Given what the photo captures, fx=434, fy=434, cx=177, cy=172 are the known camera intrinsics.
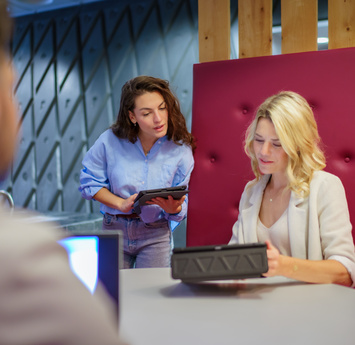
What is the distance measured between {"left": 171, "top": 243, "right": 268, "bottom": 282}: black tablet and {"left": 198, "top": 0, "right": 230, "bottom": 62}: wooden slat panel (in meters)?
1.08

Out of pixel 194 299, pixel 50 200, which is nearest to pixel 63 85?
pixel 50 200

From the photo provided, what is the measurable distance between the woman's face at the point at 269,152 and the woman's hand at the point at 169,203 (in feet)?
1.13

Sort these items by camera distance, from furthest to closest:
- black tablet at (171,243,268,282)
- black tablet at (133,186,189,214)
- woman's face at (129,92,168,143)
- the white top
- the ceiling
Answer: the ceiling → woman's face at (129,92,168,143) → black tablet at (133,186,189,214) → the white top → black tablet at (171,243,268,282)

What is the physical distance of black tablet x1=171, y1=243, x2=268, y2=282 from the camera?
87cm

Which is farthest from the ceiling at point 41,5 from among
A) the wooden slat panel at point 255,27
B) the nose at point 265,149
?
the nose at point 265,149

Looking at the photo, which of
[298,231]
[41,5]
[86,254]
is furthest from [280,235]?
[41,5]

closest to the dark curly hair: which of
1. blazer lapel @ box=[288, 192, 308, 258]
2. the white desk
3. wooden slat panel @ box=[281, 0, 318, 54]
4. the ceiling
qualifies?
wooden slat panel @ box=[281, 0, 318, 54]

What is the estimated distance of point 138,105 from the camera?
1.70 metres

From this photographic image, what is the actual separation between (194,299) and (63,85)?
3.17 m

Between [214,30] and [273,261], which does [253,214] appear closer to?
[273,261]

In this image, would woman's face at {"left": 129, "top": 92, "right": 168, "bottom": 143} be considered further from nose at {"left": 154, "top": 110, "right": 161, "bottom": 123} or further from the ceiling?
the ceiling

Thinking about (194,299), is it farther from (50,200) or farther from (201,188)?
(50,200)

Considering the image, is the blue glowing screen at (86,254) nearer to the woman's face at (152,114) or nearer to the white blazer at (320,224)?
the white blazer at (320,224)

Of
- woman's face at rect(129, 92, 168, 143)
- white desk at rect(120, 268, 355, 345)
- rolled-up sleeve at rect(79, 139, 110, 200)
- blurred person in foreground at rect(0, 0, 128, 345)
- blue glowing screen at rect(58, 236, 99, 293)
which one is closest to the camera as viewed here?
blurred person in foreground at rect(0, 0, 128, 345)
